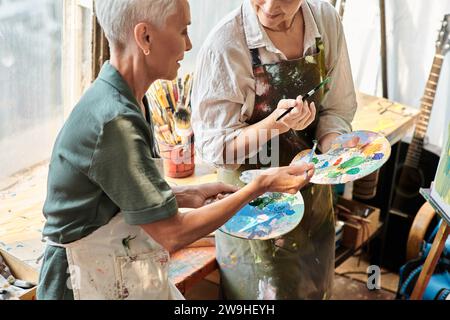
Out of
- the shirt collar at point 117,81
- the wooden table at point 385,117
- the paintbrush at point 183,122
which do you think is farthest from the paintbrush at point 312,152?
the wooden table at point 385,117

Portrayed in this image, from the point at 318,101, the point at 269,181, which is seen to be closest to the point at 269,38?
the point at 318,101

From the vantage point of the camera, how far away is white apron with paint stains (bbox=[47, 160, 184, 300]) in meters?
1.42

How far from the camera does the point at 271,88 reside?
5.81ft

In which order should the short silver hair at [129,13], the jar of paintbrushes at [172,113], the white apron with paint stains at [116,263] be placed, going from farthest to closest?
the jar of paintbrushes at [172,113], the white apron with paint stains at [116,263], the short silver hair at [129,13]

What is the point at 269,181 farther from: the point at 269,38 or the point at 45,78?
the point at 45,78

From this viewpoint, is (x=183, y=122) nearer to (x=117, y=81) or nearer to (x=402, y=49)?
(x=117, y=81)

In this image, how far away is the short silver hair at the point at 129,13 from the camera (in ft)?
4.25

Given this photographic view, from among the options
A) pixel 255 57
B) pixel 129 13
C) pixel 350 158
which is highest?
pixel 129 13

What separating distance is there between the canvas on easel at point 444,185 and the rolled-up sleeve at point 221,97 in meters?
0.64

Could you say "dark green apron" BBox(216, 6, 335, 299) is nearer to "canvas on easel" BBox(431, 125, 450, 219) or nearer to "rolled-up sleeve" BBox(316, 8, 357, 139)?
"rolled-up sleeve" BBox(316, 8, 357, 139)

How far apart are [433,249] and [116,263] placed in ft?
3.89

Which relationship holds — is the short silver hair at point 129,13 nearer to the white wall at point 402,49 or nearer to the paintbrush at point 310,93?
the paintbrush at point 310,93

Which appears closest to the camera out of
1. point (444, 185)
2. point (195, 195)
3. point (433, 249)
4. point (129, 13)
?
point (129, 13)

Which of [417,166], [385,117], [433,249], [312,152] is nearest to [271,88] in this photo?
[312,152]
